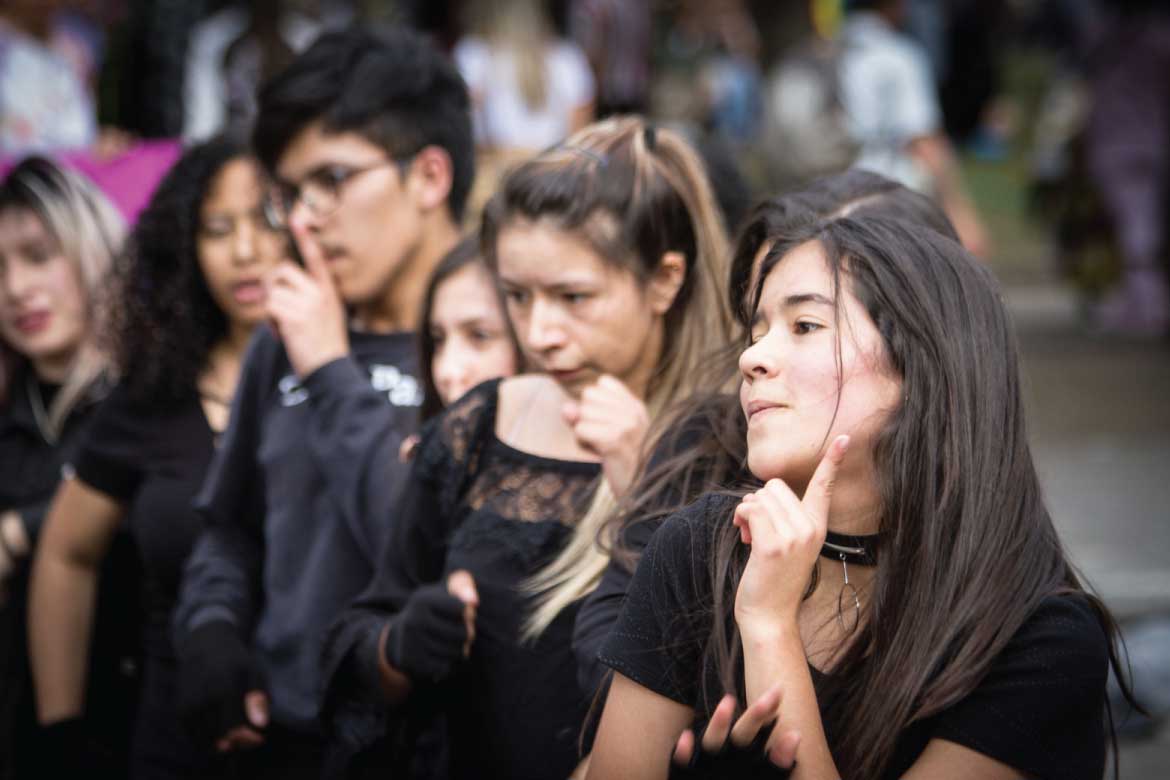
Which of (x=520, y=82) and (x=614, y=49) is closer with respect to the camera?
(x=520, y=82)

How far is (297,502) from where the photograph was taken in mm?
2898

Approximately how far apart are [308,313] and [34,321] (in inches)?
54.3

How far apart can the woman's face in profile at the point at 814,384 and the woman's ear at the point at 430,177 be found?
1.44m

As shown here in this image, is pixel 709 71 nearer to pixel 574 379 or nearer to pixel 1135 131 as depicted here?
pixel 1135 131

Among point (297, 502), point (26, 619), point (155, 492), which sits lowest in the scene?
point (26, 619)

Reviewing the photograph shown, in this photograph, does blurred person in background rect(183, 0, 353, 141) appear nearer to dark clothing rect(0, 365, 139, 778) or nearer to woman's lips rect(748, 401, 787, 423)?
dark clothing rect(0, 365, 139, 778)

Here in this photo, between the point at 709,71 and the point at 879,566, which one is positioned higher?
the point at 709,71

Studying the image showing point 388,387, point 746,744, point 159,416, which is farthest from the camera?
point 159,416

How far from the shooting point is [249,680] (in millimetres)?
2820

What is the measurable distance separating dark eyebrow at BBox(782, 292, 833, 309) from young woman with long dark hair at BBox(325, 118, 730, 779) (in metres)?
0.44

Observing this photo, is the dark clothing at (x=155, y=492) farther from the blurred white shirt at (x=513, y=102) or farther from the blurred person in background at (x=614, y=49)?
the blurred person in background at (x=614, y=49)

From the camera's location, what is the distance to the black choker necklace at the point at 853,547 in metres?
1.95

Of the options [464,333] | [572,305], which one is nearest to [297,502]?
[464,333]

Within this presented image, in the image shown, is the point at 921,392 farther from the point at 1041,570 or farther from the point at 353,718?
the point at 353,718
